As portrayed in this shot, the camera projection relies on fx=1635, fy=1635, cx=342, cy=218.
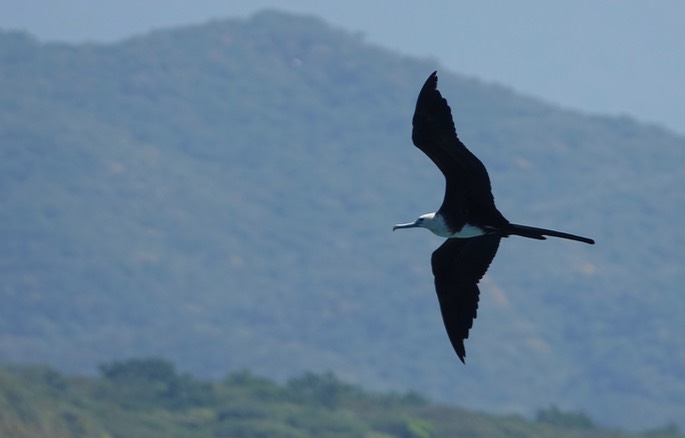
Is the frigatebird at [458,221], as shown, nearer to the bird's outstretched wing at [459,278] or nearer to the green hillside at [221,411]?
the bird's outstretched wing at [459,278]

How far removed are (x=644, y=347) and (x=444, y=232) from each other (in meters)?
161

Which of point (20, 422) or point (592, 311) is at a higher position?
point (592, 311)

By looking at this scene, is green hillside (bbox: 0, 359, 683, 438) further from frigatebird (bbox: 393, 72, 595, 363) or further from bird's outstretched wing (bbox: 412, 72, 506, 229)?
bird's outstretched wing (bbox: 412, 72, 506, 229)

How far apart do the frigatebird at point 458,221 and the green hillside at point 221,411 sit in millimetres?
39339

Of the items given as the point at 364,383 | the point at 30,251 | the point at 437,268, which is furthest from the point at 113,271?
the point at 437,268

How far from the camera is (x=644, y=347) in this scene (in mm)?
172375

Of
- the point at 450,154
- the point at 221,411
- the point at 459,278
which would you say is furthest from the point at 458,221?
the point at 221,411

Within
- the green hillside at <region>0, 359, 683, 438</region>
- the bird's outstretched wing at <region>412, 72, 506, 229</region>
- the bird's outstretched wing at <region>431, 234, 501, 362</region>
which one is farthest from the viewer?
the green hillside at <region>0, 359, 683, 438</region>

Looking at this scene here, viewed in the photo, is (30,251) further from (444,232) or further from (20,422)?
(444,232)

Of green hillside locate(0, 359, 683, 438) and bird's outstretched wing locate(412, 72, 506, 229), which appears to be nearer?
bird's outstretched wing locate(412, 72, 506, 229)

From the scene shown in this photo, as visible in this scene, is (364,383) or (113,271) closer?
(364,383)

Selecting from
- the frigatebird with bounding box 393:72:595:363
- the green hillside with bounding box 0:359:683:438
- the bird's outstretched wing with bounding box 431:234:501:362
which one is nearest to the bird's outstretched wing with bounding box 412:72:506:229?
the frigatebird with bounding box 393:72:595:363

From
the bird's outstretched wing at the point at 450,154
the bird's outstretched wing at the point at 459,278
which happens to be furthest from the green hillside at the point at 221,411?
the bird's outstretched wing at the point at 450,154

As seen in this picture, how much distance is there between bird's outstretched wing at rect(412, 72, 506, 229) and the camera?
1445 centimetres
